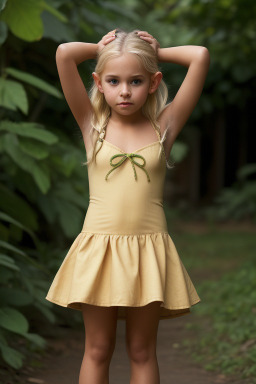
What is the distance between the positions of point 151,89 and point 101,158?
383mm

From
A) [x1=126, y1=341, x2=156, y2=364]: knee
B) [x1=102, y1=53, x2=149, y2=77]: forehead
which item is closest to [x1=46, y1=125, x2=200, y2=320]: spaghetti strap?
[x1=126, y1=341, x2=156, y2=364]: knee

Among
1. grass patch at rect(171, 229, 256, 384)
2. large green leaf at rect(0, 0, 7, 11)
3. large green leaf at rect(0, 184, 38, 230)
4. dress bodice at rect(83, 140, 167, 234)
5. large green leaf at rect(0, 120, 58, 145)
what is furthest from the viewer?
grass patch at rect(171, 229, 256, 384)

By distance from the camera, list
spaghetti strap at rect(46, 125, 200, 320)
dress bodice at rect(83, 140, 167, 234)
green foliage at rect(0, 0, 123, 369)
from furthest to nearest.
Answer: green foliage at rect(0, 0, 123, 369) < dress bodice at rect(83, 140, 167, 234) < spaghetti strap at rect(46, 125, 200, 320)

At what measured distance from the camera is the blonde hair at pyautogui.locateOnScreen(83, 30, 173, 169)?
108 inches

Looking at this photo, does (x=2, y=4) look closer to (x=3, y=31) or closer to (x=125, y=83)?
(x=3, y=31)

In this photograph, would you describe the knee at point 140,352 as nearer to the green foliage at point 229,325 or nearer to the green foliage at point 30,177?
the green foliage at point 30,177

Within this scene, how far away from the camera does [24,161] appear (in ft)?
13.0

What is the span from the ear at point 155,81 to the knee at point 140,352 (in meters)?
1.11

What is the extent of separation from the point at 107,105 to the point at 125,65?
0.91 ft

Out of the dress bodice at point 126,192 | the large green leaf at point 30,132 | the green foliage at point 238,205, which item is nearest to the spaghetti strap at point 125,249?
the dress bodice at point 126,192

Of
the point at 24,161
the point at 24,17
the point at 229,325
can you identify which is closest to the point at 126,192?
the point at 24,161

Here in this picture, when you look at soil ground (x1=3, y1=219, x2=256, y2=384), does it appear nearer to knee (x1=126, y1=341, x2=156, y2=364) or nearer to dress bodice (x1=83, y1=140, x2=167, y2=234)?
knee (x1=126, y1=341, x2=156, y2=364)

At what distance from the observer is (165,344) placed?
513 cm

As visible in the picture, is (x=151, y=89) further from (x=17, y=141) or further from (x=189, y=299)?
(x=17, y=141)
